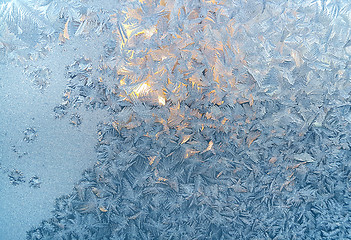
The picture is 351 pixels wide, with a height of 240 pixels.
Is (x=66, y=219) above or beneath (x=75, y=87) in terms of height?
beneath

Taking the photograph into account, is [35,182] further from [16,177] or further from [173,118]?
[173,118]

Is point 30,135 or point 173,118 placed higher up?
point 30,135

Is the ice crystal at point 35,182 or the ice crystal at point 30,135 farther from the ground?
the ice crystal at point 30,135

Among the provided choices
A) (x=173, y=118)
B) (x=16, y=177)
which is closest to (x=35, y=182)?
(x=16, y=177)

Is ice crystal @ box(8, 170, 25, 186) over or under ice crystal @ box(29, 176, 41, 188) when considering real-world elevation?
over

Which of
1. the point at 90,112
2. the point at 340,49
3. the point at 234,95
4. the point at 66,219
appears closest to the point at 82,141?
the point at 90,112

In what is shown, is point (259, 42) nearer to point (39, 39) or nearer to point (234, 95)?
point (234, 95)

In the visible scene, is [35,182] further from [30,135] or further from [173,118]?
[173,118]

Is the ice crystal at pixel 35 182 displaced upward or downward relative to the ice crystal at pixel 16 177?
downward
